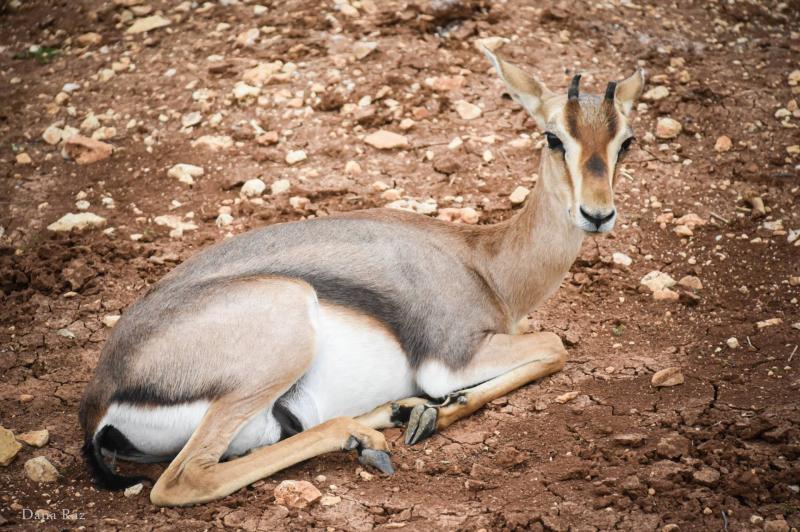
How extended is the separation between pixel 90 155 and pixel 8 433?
3795 millimetres

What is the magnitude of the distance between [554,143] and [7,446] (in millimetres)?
3627

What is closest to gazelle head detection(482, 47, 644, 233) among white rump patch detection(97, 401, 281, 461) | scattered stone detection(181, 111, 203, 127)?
white rump patch detection(97, 401, 281, 461)

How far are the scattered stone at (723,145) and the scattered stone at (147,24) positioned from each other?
5886 mm

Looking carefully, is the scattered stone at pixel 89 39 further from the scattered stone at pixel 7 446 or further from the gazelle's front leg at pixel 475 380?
the gazelle's front leg at pixel 475 380

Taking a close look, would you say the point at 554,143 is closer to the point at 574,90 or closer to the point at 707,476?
the point at 574,90

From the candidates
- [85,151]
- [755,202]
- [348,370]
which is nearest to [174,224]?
[85,151]

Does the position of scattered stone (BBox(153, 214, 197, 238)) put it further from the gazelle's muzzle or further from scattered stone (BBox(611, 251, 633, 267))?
the gazelle's muzzle

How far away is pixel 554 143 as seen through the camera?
211 inches

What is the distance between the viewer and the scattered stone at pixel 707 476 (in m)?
4.27

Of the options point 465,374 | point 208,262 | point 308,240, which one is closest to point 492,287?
point 465,374

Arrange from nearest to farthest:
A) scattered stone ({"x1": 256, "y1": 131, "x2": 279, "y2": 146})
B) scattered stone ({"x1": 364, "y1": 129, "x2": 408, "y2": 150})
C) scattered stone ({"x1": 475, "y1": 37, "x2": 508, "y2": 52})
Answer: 1. scattered stone ({"x1": 364, "y1": 129, "x2": 408, "y2": 150})
2. scattered stone ({"x1": 256, "y1": 131, "x2": 279, "y2": 146})
3. scattered stone ({"x1": 475, "y1": 37, "x2": 508, "y2": 52})

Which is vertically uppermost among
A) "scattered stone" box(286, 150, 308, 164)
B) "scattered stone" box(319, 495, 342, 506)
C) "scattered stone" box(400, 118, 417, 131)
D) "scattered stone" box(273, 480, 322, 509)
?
"scattered stone" box(273, 480, 322, 509)

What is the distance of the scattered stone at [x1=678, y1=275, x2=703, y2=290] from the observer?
6.42 meters

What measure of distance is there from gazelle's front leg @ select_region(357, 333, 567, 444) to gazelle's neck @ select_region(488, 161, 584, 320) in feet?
1.16
